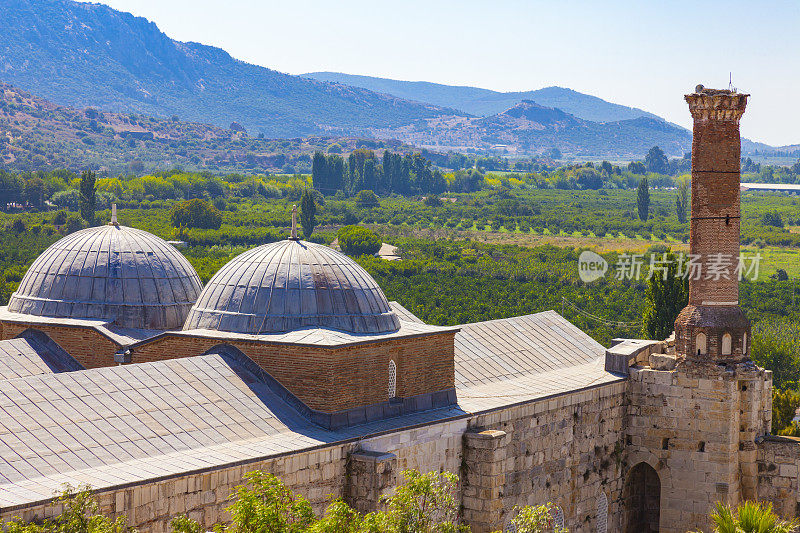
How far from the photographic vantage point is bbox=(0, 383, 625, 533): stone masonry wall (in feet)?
52.3

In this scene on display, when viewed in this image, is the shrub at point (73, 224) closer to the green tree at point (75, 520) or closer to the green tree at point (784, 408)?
the green tree at point (784, 408)

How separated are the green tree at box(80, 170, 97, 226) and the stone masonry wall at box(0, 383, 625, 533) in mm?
53057

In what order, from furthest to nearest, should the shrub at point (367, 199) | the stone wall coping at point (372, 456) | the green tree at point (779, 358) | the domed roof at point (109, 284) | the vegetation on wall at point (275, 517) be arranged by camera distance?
1. the shrub at point (367, 199)
2. the green tree at point (779, 358)
3. the domed roof at point (109, 284)
4. the stone wall coping at point (372, 456)
5. the vegetation on wall at point (275, 517)

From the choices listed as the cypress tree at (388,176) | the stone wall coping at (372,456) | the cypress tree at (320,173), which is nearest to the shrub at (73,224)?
the cypress tree at (320,173)

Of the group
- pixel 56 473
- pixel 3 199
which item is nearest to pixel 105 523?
pixel 56 473

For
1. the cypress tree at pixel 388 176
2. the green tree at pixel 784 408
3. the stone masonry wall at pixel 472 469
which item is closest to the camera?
the stone masonry wall at pixel 472 469

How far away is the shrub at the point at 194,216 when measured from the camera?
86250 millimetres

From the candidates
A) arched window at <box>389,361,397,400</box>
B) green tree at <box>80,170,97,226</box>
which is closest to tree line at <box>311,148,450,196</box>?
green tree at <box>80,170,97,226</box>

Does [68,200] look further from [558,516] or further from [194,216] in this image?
[558,516]

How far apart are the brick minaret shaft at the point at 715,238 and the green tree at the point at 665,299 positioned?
1470 centimetres

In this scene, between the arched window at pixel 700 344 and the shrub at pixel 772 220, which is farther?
the shrub at pixel 772 220

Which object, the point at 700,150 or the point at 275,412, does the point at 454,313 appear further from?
the point at 275,412

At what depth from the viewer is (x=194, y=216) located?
86.9 meters

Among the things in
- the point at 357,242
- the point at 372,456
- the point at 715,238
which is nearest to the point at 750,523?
the point at 372,456
